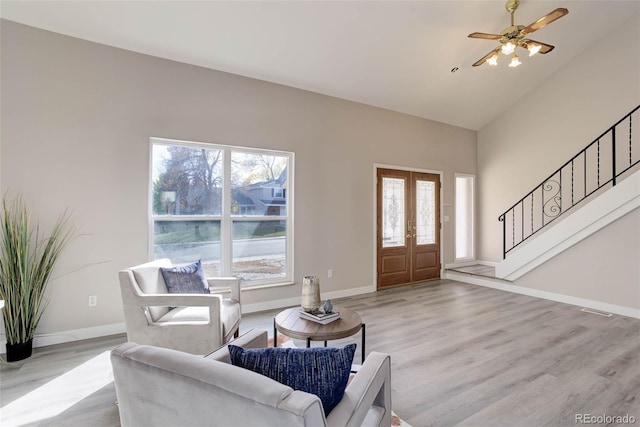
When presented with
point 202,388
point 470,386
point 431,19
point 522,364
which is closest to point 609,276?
point 522,364

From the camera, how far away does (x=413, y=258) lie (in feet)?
19.0

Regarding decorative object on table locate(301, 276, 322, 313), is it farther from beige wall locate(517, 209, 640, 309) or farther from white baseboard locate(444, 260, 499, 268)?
white baseboard locate(444, 260, 499, 268)

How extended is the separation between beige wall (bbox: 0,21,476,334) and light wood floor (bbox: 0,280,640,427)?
85 centimetres

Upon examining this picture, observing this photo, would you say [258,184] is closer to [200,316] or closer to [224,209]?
[224,209]

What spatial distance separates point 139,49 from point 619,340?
Answer: 607 cm

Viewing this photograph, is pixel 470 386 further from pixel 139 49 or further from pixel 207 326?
pixel 139 49

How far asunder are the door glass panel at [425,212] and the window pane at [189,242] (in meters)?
3.82

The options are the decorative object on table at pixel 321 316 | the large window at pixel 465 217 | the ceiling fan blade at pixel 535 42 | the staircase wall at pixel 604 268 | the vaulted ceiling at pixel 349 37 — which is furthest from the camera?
the large window at pixel 465 217

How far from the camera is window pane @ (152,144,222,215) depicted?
11.9ft

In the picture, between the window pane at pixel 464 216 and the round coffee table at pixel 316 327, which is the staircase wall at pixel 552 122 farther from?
the round coffee table at pixel 316 327

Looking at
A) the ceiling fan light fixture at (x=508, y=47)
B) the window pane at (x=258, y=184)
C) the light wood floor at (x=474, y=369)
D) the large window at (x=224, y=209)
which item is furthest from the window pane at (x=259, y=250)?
the ceiling fan light fixture at (x=508, y=47)

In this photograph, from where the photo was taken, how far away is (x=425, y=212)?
604cm

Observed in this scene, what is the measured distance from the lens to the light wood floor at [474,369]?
6.71ft

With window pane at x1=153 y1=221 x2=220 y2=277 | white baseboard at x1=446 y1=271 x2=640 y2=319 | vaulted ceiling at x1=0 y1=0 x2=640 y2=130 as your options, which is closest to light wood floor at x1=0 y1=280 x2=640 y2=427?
white baseboard at x1=446 y1=271 x2=640 y2=319
